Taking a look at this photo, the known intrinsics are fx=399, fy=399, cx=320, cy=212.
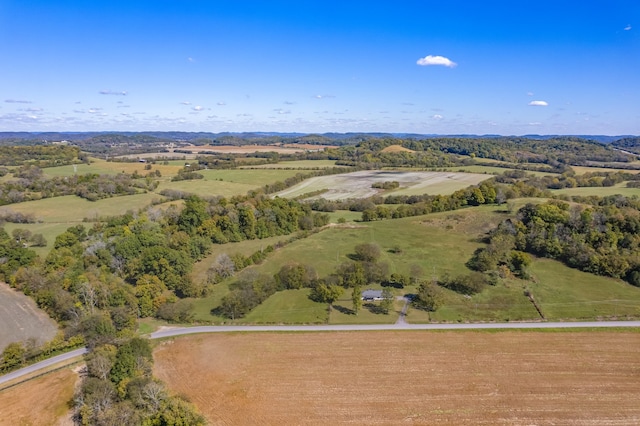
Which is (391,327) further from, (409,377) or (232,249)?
(232,249)

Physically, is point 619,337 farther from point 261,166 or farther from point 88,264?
point 261,166

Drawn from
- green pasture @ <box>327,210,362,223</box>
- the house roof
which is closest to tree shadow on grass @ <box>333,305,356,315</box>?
the house roof

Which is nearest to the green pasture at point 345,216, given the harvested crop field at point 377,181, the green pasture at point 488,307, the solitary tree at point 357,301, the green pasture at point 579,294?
the harvested crop field at point 377,181

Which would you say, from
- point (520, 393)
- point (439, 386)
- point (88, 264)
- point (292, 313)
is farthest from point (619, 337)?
point (88, 264)

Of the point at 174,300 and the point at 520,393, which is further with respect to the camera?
the point at 174,300

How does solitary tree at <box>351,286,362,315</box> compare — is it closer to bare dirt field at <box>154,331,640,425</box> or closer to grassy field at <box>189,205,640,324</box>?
grassy field at <box>189,205,640,324</box>

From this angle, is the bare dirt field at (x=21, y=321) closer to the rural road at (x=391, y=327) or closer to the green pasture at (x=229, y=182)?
the rural road at (x=391, y=327)
